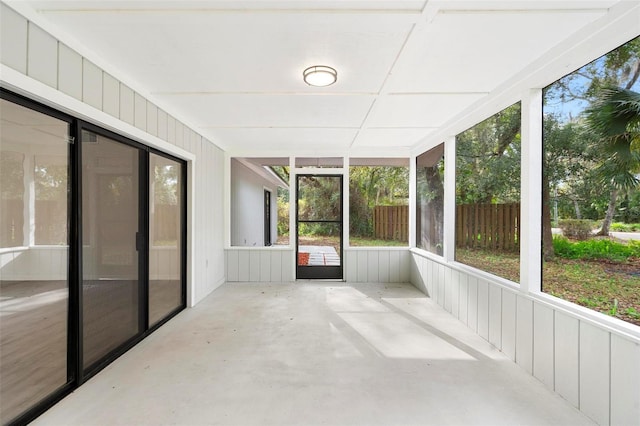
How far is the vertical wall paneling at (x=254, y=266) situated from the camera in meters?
5.70

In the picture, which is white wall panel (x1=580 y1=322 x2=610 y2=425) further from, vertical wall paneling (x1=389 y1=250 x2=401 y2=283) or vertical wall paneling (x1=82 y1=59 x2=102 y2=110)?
vertical wall paneling (x1=82 y1=59 x2=102 y2=110)

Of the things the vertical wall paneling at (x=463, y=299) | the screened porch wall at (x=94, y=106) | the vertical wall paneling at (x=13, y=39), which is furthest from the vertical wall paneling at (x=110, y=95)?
the vertical wall paneling at (x=463, y=299)

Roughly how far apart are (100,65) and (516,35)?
10.1 feet

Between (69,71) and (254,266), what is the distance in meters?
4.10

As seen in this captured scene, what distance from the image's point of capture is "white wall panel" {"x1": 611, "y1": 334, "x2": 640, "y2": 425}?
1.70m

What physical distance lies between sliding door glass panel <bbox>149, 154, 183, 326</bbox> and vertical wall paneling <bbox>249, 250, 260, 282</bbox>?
1663 mm

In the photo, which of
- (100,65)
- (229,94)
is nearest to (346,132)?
(229,94)

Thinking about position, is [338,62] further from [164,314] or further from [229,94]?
[164,314]

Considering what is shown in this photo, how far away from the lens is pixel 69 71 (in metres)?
2.16

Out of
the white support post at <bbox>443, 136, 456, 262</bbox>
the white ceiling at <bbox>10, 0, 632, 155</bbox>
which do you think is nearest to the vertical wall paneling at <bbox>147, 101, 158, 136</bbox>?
the white ceiling at <bbox>10, 0, 632, 155</bbox>

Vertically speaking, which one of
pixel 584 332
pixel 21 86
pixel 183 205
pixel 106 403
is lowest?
pixel 106 403

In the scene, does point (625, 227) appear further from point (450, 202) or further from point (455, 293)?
point (450, 202)

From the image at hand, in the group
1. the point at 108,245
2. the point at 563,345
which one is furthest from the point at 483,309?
the point at 108,245

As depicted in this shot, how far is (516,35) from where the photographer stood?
2.04m
